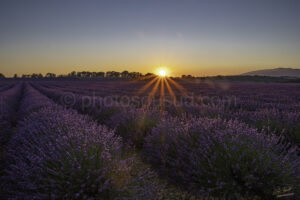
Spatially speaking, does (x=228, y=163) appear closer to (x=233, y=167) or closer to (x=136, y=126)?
(x=233, y=167)

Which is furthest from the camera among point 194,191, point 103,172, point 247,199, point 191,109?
point 191,109

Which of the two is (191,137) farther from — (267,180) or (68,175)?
(68,175)

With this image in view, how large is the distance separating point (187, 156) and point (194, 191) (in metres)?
0.46

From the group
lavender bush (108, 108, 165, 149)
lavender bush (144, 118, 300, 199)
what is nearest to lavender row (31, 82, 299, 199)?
lavender bush (144, 118, 300, 199)

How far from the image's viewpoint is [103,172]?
5.19 feet

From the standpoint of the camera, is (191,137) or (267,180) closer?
(267,180)

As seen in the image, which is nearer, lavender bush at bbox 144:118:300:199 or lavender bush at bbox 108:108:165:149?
lavender bush at bbox 144:118:300:199

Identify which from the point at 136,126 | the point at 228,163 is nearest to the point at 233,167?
the point at 228,163

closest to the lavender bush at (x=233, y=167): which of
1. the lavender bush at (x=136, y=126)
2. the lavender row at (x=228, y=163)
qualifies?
the lavender row at (x=228, y=163)

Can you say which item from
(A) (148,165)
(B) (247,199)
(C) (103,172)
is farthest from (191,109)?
(C) (103,172)

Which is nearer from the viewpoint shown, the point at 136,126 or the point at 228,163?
the point at 228,163

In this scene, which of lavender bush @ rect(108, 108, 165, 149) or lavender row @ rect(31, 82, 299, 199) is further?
lavender bush @ rect(108, 108, 165, 149)

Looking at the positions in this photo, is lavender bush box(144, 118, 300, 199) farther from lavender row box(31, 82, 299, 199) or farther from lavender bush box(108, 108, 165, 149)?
lavender bush box(108, 108, 165, 149)

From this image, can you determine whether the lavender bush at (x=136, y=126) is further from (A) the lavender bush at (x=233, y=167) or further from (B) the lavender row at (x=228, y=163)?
(A) the lavender bush at (x=233, y=167)
